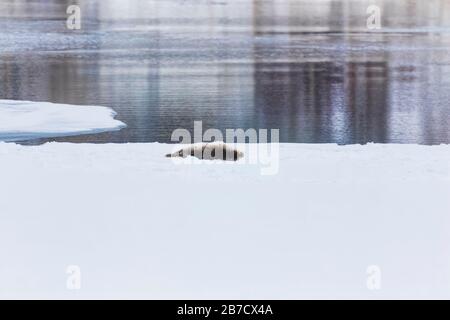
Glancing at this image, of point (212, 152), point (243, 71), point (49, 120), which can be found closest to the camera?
point (212, 152)

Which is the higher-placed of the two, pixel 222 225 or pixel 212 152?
pixel 212 152

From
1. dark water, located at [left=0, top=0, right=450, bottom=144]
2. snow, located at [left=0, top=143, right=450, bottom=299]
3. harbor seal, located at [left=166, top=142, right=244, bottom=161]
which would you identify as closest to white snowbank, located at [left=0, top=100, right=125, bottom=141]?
dark water, located at [left=0, top=0, right=450, bottom=144]

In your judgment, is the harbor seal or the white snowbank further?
the white snowbank

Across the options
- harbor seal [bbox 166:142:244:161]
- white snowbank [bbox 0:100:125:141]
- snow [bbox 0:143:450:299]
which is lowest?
snow [bbox 0:143:450:299]

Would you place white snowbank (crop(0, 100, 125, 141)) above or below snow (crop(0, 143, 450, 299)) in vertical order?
above

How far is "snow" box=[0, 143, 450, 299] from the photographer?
18.3ft

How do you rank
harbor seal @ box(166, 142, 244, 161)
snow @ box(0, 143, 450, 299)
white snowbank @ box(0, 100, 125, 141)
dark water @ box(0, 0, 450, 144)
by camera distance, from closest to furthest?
snow @ box(0, 143, 450, 299), harbor seal @ box(166, 142, 244, 161), white snowbank @ box(0, 100, 125, 141), dark water @ box(0, 0, 450, 144)

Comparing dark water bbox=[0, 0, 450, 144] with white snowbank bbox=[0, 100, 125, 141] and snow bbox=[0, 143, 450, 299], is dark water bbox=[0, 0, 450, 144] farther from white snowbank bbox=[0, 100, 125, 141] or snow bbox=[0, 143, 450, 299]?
snow bbox=[0, 143, 450, 299]

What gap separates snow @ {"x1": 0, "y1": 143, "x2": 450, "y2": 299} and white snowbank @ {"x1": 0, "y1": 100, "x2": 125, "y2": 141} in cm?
141

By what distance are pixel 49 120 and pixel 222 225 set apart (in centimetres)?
526

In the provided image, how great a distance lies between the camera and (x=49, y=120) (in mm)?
11383

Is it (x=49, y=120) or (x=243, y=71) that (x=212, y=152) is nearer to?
(x=49, y=120)

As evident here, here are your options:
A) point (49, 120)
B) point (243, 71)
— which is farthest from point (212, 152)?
point (243, 71)
